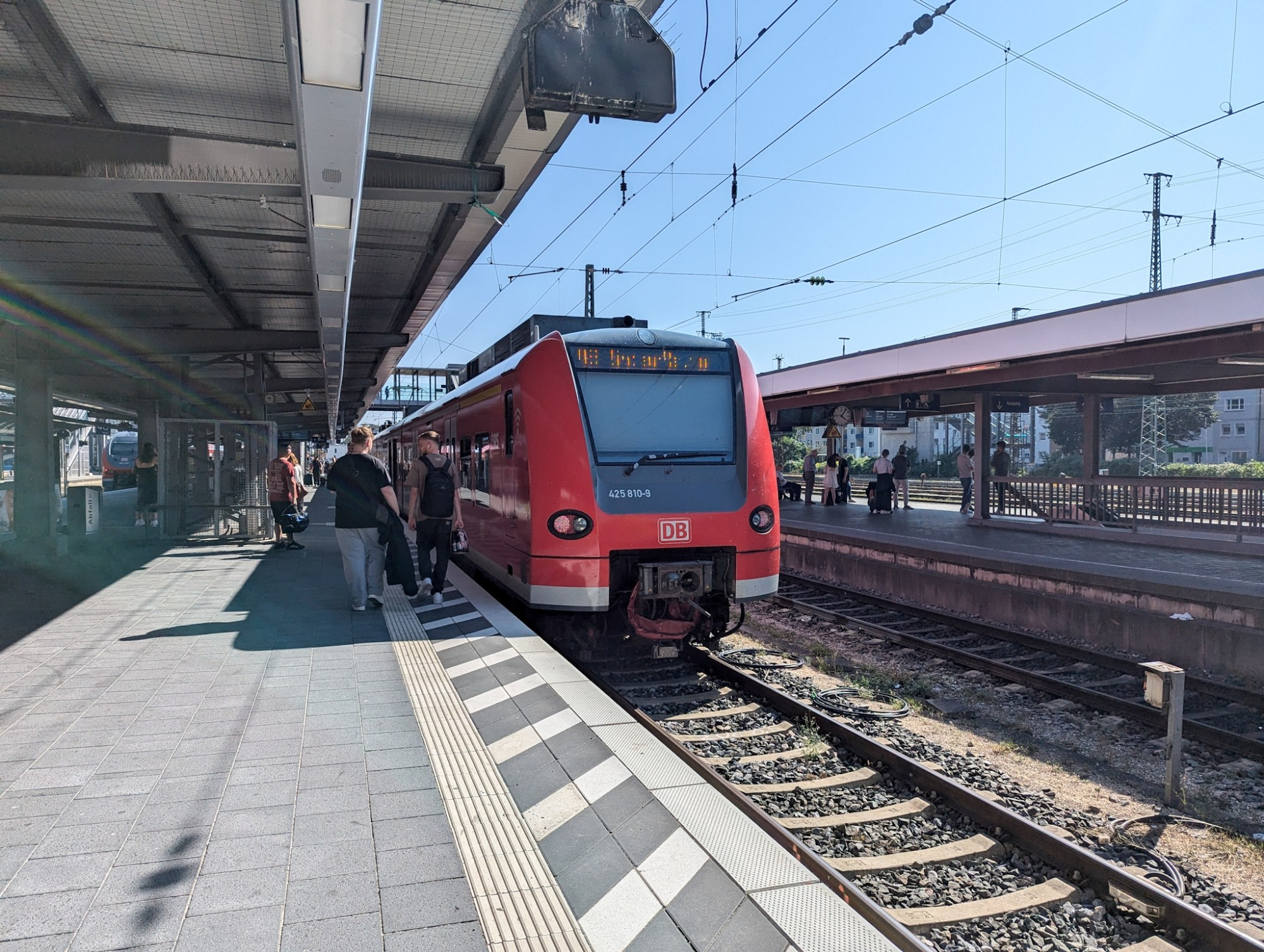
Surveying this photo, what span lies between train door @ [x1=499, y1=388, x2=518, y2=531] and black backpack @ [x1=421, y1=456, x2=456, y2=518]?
106cm

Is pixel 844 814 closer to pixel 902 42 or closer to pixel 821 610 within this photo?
pixel 821 610

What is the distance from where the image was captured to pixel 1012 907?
355 cm

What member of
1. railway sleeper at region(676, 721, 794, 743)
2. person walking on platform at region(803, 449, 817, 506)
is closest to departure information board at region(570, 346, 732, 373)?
railway sleeper at region(676, 721, 794, 743)

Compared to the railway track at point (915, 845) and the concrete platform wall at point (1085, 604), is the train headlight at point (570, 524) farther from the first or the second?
the concrete platform wall at point (1085, 604)

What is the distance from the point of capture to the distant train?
132 ft

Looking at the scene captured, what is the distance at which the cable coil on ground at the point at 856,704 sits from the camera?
20.5 ft

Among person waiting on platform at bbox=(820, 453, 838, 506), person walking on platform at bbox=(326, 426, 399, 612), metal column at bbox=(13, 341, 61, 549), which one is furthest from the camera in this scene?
person waiting on platform at bbox=(820, 453, 838, 506)

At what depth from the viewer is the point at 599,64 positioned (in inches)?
205

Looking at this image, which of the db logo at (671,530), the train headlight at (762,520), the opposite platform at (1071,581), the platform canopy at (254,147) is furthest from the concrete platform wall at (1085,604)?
the platform canopy at (254,147)

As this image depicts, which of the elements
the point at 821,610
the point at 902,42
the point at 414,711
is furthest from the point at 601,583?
the point at 902,42

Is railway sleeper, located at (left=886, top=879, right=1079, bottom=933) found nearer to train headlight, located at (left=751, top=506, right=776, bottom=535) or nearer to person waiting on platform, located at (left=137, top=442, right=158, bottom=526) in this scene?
train headlight, located at (left=751, top=506, right=776, bottom=535)

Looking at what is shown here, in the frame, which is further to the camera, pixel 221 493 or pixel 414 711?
pixel 221 493

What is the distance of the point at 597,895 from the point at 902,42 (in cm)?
818

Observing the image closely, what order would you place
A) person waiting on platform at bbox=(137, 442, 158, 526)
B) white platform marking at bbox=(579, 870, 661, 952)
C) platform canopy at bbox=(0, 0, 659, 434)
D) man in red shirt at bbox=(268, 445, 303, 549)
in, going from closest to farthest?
white platform marking at bbox=(579, 870, 661, 952), platform canopy at bbox=(0, 0, 659, 434), man in red shirt at bbox=(268, 445, 303, 549), person waiting on platform at bbox=(137, 442, 158, 526)
